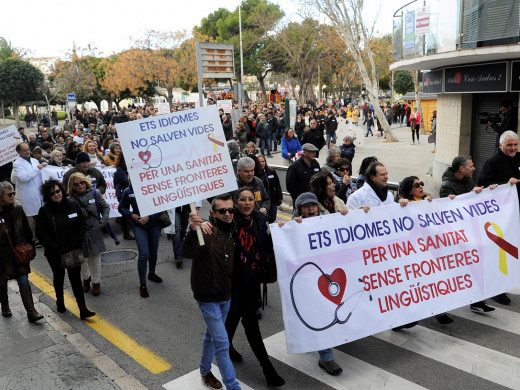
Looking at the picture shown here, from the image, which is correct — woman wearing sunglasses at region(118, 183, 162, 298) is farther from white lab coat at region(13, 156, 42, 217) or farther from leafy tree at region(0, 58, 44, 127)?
leafy tree at region(0, 58, 44, 127)

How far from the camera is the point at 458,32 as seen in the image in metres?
12.0

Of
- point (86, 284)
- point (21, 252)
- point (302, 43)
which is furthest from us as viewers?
point (302, 43)

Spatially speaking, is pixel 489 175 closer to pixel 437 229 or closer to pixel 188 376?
pixel 437 229

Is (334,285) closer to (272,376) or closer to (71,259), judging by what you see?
(272,376)

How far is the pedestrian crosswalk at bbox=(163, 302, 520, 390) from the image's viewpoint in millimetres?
4457

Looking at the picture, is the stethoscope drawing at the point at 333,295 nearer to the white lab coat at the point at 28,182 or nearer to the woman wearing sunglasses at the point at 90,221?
the woman wearing sunglasses at the point at 90,221

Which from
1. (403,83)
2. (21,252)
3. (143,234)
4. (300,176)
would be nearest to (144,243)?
(143,234)

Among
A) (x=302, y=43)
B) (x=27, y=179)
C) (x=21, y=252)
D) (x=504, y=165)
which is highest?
(x=302, y=43)

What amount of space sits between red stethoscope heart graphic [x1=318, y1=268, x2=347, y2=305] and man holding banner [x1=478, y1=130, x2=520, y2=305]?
9.24 ft

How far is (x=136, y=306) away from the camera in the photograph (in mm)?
6422

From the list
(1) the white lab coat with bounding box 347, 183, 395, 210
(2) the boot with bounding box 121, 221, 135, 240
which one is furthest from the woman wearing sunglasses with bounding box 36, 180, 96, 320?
(2) the boot with bounding box 121, 221, 135, 240

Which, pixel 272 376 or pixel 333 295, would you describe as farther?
pixel 333 295

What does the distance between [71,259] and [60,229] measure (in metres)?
0.38

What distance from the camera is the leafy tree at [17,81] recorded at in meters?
53.2
